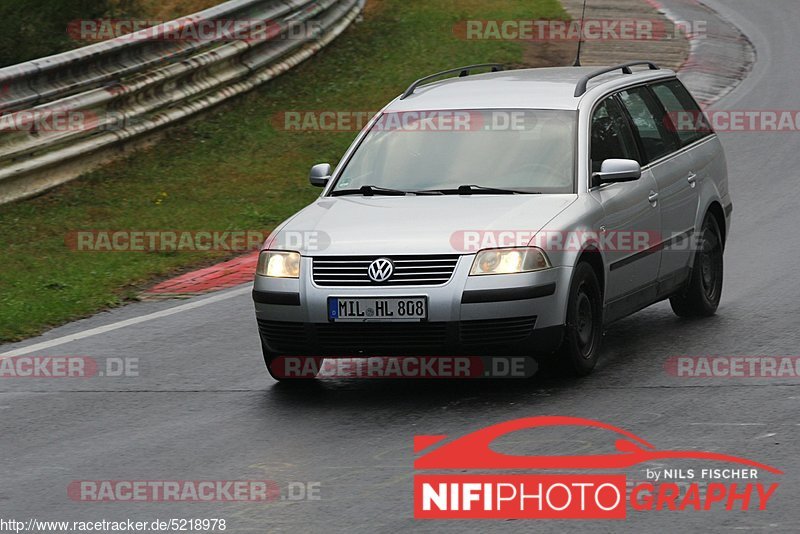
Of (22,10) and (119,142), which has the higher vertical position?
(22,10)

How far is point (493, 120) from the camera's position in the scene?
9203 mm

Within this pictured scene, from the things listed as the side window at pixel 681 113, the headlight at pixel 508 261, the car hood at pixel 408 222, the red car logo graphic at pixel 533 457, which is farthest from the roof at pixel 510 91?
the red car logo graphic at pixel 533 457

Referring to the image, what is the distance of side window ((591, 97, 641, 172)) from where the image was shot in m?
9.09

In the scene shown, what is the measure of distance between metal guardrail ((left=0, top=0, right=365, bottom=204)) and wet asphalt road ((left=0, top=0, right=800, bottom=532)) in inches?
148

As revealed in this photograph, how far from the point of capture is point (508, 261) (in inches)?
311

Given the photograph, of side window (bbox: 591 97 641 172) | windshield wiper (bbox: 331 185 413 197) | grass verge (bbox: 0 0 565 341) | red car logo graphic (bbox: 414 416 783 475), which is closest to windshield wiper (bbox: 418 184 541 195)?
windshield wiper (bbox: 331 185 413 197)

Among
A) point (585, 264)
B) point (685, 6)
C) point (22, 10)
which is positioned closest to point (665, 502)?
point (585, 264)

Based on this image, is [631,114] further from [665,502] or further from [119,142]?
[119,142]

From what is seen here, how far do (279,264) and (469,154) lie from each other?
1493mm

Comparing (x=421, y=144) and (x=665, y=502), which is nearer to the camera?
(x=665, y=502)

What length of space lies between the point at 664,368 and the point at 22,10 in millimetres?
11288

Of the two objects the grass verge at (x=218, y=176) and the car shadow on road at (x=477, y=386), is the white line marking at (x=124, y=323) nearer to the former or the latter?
the grass verge at (x=218, y=176)

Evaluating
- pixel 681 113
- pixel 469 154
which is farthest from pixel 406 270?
pixel 681 113

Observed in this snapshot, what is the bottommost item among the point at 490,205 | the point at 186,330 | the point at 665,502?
the point at 186,330
